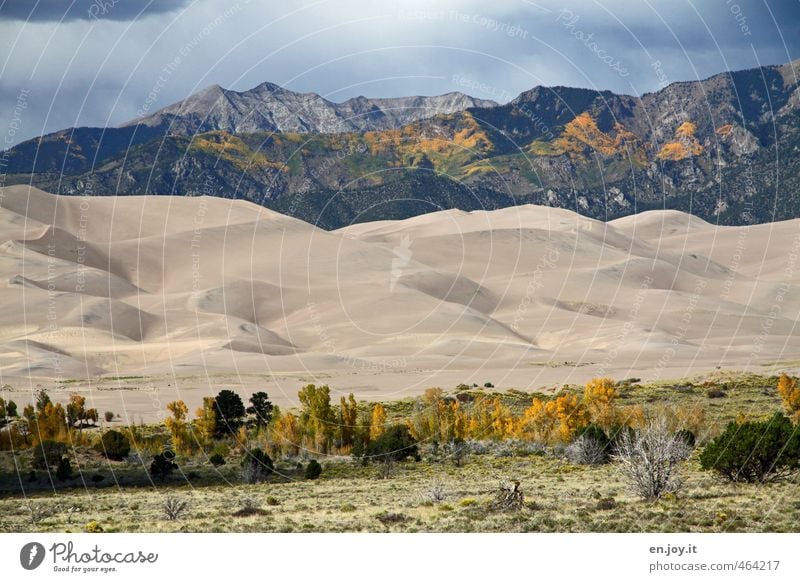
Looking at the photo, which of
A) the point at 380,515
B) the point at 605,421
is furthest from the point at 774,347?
the point at 380,515

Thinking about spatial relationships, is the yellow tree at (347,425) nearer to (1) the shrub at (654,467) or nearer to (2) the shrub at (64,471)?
(2) the shrub at (64,471)

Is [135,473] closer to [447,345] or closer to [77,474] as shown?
[77,474]

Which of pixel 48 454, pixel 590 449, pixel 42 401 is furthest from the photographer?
pixel 42 401

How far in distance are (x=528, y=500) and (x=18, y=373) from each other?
92.3 metres

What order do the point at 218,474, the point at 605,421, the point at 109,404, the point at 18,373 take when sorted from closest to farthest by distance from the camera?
the point at 218,474, the point at 605,421, the point at 109,404, the point at 18,373

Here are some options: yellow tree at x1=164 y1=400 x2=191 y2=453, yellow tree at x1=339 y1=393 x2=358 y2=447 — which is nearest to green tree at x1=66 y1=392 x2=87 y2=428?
yellow tree at x1=164 y1=400 x2=191 y2=453

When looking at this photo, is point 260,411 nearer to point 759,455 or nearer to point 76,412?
point 76,412

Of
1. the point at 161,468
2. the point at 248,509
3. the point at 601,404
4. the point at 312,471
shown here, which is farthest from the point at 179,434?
the point at 601,404

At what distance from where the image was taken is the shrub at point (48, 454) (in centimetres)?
5106
